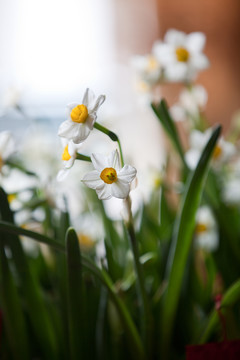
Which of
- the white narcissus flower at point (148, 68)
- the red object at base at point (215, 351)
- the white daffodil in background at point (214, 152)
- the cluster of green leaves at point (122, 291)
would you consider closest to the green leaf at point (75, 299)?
the cluster of green leaves at point (122, 291)

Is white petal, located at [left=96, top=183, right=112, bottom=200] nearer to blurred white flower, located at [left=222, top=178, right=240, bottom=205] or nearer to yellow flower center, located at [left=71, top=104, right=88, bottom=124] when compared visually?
yellow flower center, located at [left=71, top=104, right=88, bottom=124]

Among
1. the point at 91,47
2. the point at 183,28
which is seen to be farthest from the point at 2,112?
the point at 91,47

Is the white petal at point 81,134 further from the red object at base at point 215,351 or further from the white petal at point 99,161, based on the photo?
the red object at base at point 215,351

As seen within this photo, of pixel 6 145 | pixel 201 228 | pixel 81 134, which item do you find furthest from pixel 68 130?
pixel 201 228

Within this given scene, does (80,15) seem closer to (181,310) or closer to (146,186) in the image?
(146,186)

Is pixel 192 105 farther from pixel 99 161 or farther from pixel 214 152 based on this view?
pixel 99 161

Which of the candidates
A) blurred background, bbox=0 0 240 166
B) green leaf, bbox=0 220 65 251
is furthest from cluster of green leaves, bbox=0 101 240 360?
blurred background, bbox=0 0 240 166
